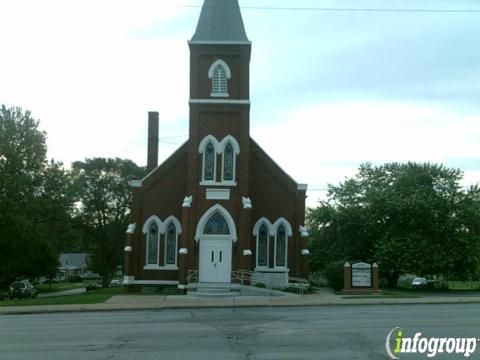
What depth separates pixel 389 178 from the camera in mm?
47094

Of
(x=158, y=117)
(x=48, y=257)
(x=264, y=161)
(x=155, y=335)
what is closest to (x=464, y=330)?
(x=155, y=335)

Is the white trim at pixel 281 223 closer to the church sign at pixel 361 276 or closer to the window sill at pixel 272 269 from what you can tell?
the window sill at pixel 272 269

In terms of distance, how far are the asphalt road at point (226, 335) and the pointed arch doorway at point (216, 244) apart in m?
12.0

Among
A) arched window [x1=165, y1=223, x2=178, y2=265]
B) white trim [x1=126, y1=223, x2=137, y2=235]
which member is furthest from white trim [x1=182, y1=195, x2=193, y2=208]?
white trim [x1=126, y1=223, x2=137, y2=235]

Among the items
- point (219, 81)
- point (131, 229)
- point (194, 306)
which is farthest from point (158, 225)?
point (194, 306)

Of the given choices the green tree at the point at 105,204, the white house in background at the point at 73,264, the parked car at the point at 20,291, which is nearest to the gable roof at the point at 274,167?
the parked car at the point at 20,291

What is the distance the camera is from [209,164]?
3334 centimetres

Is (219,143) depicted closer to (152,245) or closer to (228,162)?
(228,162)

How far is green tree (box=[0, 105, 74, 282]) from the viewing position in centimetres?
4119

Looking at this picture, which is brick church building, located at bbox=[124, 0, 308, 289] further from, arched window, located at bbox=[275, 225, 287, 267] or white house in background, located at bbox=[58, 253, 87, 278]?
white house in background, located at bbox=[58, 253, 87, 278]

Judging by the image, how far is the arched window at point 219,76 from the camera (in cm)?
3356

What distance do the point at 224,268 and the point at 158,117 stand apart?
12522 mm

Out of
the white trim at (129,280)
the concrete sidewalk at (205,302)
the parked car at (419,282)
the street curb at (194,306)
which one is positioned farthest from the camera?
the parked car at (419,282)

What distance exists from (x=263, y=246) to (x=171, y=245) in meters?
5.00
